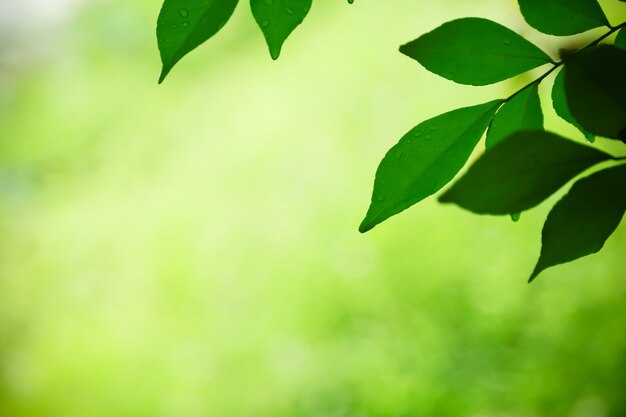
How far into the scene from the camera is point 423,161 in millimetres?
290

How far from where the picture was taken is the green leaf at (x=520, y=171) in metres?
0.19

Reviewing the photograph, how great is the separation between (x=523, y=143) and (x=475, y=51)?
0.12m

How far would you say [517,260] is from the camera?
7.59 ft

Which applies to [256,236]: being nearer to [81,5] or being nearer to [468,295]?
[468,295]

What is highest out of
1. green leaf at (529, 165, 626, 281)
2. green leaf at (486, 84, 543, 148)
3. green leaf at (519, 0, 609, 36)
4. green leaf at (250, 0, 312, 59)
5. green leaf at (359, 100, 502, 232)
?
green leaf at (250, 0, 312, 59)

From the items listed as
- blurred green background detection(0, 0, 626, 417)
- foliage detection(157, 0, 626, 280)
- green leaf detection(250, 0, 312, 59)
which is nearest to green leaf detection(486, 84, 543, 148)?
foliage detection(157, 0, 626, 280)

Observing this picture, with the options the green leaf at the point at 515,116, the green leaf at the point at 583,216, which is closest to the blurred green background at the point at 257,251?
the green leaf at the point at 515,116

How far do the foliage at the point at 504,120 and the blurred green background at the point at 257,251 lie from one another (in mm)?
1977

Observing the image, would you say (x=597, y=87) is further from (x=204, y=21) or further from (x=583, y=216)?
(x=204, y=21)

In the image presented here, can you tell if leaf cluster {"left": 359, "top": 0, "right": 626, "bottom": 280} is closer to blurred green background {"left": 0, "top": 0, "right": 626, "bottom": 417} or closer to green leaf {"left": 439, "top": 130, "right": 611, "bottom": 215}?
green leaf {"left": 439, "top": 130, "right": 611, "bottom": 215}

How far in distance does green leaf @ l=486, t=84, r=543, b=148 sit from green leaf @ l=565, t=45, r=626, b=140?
94 mm

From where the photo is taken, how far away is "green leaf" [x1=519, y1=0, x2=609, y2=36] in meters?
0.29

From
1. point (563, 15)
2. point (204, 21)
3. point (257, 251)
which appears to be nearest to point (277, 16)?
point (204, 21)

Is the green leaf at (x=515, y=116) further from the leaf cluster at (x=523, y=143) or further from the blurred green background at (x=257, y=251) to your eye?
the blurred green background at (x=257, y=251)
